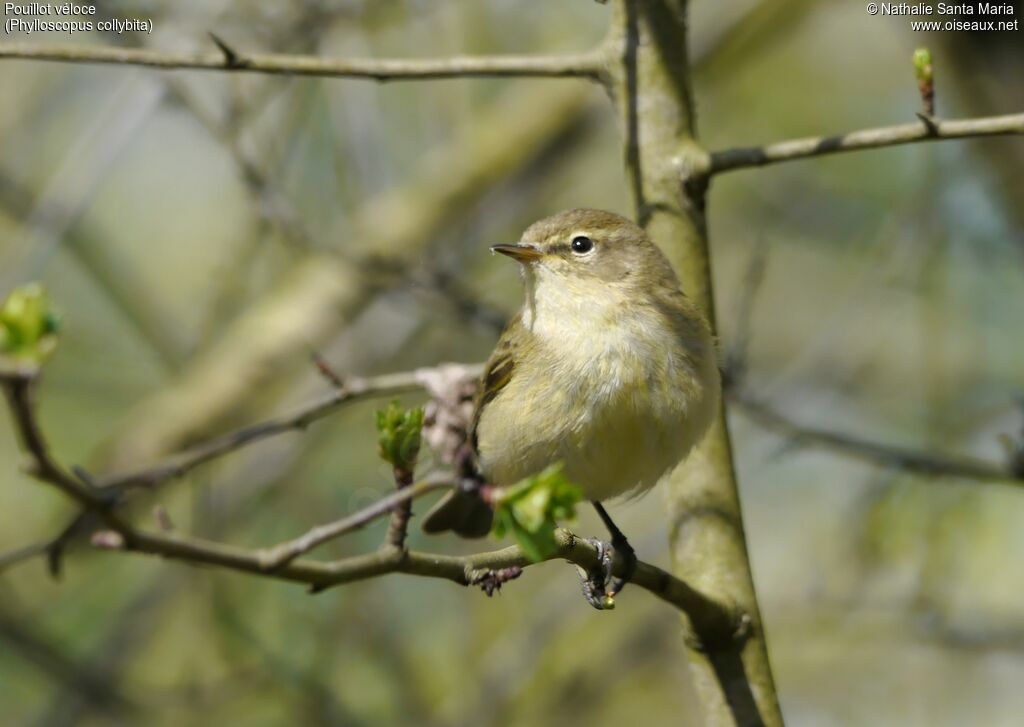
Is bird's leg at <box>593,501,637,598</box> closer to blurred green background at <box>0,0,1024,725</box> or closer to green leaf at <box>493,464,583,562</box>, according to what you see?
blurred green background at <box>0,0,1024,725</box>

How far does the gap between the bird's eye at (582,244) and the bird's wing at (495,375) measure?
42 cm

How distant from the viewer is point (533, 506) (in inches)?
58.4

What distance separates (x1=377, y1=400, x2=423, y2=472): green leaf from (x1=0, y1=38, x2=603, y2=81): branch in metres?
1.24

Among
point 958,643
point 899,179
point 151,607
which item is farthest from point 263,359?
point 899,179

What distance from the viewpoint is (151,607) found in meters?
5.50

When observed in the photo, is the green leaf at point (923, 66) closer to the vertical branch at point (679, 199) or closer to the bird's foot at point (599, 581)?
the vertical branch at point (679, 199)

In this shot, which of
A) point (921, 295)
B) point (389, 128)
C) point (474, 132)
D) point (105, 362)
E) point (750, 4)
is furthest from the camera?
point (389, 128)

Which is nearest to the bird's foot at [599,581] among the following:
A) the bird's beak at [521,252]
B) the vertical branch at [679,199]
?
the vertical branch at [679,199]

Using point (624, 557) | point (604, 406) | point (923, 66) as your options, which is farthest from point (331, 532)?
point (923, 66)

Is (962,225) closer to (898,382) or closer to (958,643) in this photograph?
(898,382)

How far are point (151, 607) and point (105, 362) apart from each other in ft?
8.00

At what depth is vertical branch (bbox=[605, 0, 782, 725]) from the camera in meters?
2.98

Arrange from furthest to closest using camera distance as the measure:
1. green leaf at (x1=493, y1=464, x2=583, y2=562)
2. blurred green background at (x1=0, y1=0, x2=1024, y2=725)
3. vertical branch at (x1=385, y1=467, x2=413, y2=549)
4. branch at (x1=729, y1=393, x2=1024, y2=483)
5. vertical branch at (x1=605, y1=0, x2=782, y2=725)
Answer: blurred green background at (x1=0, y1=0, x2=1024, y2=725)
branch at (x1=729, y1=393, x2=1024, y2=483)
vertical branch at (x1=605, y1=0, x2=782, y2=725)
vertical branch at (x1=385, y1=467, x2=413, y2=549)
green leaf at (x1=493, y1=464, x2=583, y2=562)

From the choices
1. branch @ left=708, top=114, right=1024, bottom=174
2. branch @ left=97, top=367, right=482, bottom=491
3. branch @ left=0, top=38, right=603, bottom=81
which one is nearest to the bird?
branch @ left=97, top=367, right=482, bottom=491
